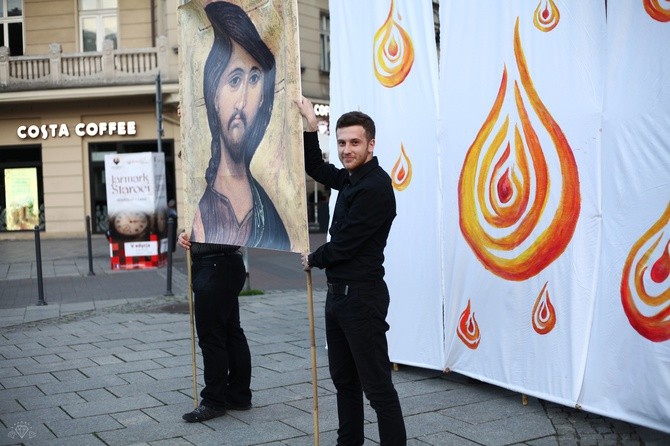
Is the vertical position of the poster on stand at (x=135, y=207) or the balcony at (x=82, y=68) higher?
the balcony at (x=82, y=68)

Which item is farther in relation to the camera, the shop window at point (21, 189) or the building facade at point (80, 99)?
the shop window at point (21, 189)

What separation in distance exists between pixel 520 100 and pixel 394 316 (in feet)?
7.06

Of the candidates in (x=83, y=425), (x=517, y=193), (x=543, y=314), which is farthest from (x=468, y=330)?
(x=83, y=425)

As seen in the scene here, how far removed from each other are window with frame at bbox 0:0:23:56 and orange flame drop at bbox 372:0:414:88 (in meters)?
22.2

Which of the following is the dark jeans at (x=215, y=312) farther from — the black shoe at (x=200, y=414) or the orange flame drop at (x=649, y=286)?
the orange flame drop at (x=649, y=286)

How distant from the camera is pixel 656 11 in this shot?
4762mm

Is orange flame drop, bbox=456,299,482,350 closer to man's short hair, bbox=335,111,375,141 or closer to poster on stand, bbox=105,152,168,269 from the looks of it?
man's short hair, bbox=335,111,375,141

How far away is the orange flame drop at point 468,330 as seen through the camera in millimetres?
6090

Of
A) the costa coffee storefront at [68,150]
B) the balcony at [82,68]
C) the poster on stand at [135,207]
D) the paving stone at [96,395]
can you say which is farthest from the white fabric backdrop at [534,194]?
the costa coffee storefront at [68,150]

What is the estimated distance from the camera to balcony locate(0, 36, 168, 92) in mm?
24562

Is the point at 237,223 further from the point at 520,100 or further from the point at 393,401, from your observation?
the point at 520,100

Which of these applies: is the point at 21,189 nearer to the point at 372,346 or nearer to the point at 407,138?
the point at 407,138

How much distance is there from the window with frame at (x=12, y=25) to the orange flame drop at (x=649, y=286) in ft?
81.6

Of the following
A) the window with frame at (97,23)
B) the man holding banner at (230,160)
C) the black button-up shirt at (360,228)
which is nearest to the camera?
the black button-up shirt at (360,228)
